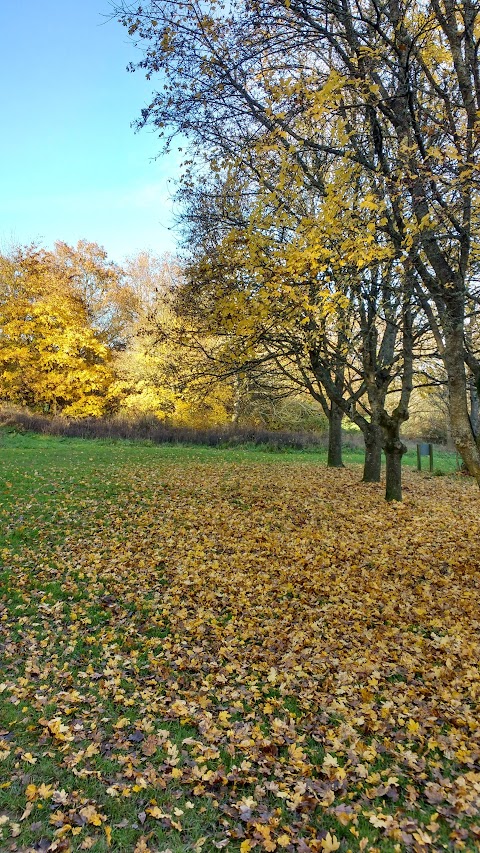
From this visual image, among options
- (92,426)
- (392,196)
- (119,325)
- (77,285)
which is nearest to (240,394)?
(92,426)

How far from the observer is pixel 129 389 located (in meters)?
27.8

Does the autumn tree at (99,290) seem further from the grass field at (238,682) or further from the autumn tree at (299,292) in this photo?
the grass field at (238,682)

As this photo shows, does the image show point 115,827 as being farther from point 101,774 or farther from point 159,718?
point 159,718

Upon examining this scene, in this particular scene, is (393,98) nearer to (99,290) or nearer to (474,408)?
(474,408)

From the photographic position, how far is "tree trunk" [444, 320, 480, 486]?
503 centimetres

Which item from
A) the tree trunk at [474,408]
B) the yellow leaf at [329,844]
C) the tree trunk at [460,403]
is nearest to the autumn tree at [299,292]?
the tree trunk at [460,403]

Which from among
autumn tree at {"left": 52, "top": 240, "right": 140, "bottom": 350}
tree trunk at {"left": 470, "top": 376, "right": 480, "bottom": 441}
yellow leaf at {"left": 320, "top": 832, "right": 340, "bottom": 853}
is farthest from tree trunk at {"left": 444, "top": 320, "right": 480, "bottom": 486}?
autumn tree at {"left": 52, "top": 240, "right": 140, "bottom": 350}

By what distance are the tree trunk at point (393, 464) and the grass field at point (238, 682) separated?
1434mm

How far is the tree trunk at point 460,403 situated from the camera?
5027 mm

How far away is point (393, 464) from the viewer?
34.7 feet

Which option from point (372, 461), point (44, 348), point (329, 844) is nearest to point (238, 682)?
point (329, 844)

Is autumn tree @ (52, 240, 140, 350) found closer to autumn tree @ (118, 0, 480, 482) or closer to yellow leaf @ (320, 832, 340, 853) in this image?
autumn tree @ (118, 0, 480, 482)

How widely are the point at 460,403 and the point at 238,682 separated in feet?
11.5

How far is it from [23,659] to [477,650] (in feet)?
14.2
